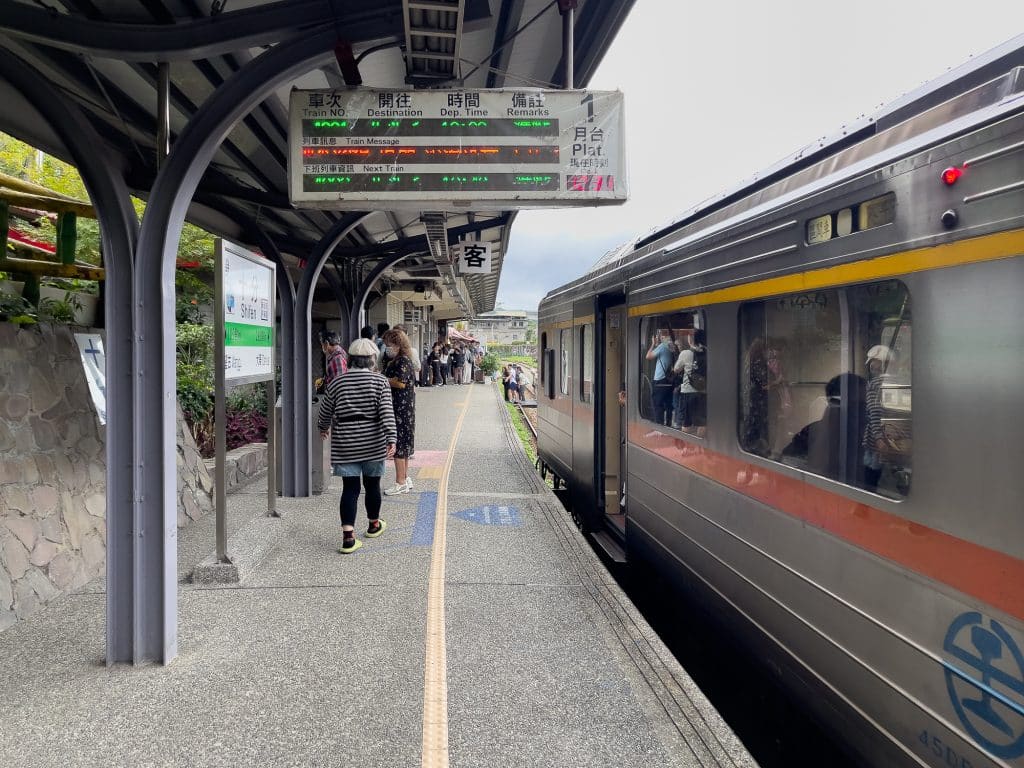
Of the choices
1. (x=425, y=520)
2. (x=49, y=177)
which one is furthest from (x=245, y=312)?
(x=49, y=177)

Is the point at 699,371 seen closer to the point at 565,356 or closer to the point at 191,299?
the point at 565,356

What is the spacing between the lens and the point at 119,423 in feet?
11.3

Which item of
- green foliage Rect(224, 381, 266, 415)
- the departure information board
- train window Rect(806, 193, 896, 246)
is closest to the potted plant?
the departure information board

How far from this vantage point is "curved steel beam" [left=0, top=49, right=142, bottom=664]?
340 cm

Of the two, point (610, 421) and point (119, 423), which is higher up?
point (119, 423)

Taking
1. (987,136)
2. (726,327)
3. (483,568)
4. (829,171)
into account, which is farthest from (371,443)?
(987,136)

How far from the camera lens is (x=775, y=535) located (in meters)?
3.25

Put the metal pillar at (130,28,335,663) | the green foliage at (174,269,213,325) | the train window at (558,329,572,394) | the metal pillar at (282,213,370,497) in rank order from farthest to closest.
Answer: the green foliage at (174,269,213,325) < the train window at (558,329,572,394) < the metal pillar at (282,213,370,497) < the metal pillar at (130,28,335,663)

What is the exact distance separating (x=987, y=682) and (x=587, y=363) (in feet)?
17.5

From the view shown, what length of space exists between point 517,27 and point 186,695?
4.22 metres

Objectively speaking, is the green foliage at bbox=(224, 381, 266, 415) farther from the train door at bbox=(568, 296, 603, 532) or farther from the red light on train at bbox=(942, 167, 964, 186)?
the red light on train at bbox=(942, 167, 964, 186)

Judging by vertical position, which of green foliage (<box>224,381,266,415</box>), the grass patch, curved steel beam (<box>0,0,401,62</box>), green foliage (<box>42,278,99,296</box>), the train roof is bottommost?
the grass patch

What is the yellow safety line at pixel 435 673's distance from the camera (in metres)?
2.85

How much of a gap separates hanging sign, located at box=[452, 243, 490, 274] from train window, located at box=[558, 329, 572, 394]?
4032mm
